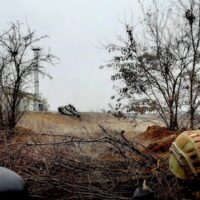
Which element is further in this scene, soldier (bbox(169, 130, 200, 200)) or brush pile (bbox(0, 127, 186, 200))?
brush pile (bbox(0, 127, 186, 200))

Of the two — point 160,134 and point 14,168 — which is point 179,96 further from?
point 14,168

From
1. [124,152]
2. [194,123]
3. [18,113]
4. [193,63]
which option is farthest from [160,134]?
[124,152]

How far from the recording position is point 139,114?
68.0ft

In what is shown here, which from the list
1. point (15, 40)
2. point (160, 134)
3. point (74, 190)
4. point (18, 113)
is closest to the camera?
point (74, 190)

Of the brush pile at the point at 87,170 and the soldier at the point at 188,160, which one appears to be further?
the brush pile at the point at 87,170

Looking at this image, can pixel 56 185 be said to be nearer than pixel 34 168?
Yes

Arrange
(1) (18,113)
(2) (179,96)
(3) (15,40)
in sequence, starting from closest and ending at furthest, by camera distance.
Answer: (2) (179,96)
(1) (18,113)
(3) (15,40)

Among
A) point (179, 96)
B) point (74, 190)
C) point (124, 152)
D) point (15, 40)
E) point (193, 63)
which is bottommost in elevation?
point (74, 190)

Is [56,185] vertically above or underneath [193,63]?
underneath

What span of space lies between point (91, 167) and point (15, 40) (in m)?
20.3

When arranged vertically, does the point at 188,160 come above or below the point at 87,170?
above

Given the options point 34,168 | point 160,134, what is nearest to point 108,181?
point 34,168

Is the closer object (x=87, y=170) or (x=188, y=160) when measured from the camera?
(x=188, y=160)

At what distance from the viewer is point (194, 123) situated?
18609mm
